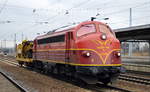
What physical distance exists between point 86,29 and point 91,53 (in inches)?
66.5

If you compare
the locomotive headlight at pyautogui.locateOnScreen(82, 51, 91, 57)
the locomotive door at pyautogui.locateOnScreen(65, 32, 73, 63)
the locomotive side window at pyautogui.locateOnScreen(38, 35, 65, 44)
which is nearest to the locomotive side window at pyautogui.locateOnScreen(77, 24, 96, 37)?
the locomotive door at pyautogui.locateOnScreen(65, 32, 73, 63)

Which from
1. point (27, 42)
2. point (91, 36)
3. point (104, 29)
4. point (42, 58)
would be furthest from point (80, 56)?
point (27, 42)

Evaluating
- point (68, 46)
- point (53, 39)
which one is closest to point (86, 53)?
point (68, 46)

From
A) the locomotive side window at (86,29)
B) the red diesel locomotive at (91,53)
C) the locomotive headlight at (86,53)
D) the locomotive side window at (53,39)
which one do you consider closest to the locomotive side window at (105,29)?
the red diesel locomotive at (91,53)

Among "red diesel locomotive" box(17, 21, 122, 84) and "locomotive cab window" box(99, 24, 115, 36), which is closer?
"red diesel locomotive" box(17, 21, 122, 84)

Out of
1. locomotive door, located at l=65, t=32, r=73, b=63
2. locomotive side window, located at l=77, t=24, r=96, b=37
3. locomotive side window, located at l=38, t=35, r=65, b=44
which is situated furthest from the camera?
locomotive side window, located at l=38, t=35, r=65, b=44

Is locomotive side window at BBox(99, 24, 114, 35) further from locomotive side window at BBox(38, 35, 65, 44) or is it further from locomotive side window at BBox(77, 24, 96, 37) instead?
locomotive side window at BBox(38, 35, 65, 44)

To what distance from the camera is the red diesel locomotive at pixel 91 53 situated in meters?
11.3

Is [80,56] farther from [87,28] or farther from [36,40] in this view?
[36,40]

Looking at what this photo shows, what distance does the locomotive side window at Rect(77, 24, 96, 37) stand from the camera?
40.5 ft

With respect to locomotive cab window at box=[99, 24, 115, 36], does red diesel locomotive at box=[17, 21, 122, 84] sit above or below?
below

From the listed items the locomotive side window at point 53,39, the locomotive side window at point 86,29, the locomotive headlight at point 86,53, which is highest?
the locomotive side window at point 86,29

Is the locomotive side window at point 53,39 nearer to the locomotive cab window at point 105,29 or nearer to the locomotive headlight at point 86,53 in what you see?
the locomotive cab window at point 105,29

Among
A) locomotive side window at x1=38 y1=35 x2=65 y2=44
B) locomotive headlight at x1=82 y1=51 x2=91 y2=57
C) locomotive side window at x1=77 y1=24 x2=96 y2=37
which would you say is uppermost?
locomotive side window at x1=77 y1=24 x2=96 y2=37
